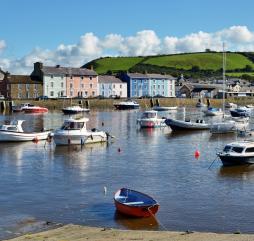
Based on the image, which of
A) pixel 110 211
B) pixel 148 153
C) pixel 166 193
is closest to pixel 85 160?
pixel 148 153

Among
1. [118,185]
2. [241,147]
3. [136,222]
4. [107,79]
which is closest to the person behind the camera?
[136,222]

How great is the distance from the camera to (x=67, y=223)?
896 inches

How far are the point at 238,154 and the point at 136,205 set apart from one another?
1427 cm

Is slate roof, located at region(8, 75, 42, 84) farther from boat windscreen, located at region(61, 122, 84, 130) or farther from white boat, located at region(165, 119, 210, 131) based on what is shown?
boat windscreen, located at region(61, 122, 84, 130)

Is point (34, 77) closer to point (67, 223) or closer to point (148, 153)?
point (148, 153)

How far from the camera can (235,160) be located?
1410 inches

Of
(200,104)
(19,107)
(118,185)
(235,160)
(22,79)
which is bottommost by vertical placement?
(118,185)

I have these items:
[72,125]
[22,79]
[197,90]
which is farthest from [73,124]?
[197,90]

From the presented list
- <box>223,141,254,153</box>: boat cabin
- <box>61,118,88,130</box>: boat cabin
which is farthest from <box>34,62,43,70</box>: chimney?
<box>223,141,254,153</box>: boat cabin

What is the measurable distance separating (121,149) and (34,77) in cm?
8451

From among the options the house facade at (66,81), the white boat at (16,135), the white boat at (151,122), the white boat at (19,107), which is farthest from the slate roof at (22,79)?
the white boat at (16,135)

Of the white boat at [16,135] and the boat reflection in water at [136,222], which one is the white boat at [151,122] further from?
the boat reflection in water at [136,222]

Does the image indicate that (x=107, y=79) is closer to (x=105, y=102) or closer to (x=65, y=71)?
(x=65, y=71)

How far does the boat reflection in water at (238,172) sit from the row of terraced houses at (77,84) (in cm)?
9362
